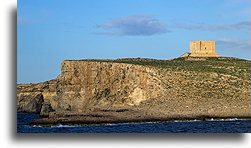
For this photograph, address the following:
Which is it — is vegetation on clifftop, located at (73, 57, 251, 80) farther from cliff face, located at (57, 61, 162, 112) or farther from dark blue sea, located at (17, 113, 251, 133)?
dark blue sea, located at (17, 113, 251, 133)

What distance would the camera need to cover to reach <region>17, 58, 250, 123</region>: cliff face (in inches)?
2020

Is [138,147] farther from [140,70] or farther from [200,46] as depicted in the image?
[200,46]

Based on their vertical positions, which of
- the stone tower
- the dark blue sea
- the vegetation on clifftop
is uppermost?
the stone tower

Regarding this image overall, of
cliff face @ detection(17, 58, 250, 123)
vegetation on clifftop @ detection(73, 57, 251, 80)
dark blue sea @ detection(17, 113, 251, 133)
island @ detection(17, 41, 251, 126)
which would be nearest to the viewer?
dark blue sea @ detection(17, 113, 251, 133)

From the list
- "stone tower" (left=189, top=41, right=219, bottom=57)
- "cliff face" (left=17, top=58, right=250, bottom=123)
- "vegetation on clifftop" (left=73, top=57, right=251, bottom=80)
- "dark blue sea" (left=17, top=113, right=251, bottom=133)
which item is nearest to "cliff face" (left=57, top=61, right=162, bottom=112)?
"cliff face" (left=17, top=58, right=250, bottom=123)

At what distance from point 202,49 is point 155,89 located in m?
25.2

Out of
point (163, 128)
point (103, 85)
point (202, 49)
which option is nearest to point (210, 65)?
point (202, 49)

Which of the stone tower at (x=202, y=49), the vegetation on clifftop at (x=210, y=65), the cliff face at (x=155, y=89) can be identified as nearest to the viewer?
the cliff face at (x=155, y=89)

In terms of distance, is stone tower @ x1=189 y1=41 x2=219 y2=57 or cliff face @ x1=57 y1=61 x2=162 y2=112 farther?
stone tower @ x1=189 y1=41 x2=219 y2=57

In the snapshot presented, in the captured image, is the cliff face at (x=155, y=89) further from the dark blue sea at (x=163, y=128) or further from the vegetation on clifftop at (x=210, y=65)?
the dark blue sea at (x=163, y=128)

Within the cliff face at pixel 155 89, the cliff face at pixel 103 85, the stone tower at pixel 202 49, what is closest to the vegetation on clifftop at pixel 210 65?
the cliff face at pixel 155 89

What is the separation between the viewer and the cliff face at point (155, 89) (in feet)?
168

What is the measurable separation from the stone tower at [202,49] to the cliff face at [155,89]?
2.85 metres

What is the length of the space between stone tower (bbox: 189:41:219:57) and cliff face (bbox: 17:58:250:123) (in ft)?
9.36
